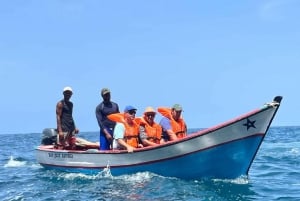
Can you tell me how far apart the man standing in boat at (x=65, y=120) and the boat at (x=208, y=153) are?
7.30ft

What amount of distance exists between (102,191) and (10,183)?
3.75 m

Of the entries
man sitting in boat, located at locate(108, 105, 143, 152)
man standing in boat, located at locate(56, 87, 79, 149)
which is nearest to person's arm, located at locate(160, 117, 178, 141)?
man sitting in boat, located at locate(108, 105, 143, 152)

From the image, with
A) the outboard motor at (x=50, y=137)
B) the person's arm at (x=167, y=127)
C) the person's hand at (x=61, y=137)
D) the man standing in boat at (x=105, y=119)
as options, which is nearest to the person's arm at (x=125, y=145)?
the person's arm at (x=167, y=127)

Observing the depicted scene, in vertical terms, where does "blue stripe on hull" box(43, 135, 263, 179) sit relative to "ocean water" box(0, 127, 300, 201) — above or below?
above

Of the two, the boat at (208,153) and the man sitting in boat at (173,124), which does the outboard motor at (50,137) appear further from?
the man sitting in boat at (173,124)

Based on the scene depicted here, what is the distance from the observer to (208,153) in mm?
12703

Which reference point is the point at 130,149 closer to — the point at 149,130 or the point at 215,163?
the point at 149,130

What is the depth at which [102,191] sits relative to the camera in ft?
39.4

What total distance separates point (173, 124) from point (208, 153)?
71.6 inches

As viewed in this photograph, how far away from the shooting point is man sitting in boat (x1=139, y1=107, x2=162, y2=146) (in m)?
14.1

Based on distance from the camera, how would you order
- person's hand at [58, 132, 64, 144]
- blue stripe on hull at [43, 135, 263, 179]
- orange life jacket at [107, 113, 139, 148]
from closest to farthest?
blue stripe on hull at [43, 135, 263, 179]
orange life jacket at [107, 113, 139, 148]
person's hand at [58, 132, 64, 144]

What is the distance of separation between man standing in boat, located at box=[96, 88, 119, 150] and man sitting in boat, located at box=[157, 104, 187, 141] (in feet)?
5.79

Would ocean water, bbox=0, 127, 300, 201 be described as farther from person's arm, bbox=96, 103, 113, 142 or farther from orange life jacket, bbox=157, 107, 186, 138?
orange life jacket, bbox=157, 107, 186, 138

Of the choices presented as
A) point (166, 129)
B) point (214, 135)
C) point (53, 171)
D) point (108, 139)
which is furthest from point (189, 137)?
point (53, 171)
